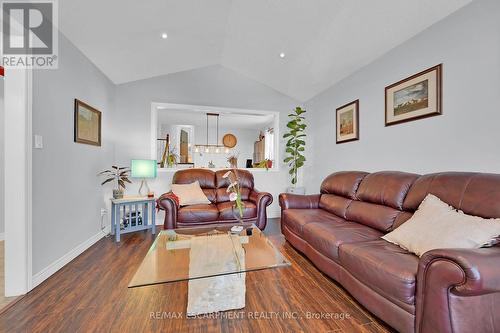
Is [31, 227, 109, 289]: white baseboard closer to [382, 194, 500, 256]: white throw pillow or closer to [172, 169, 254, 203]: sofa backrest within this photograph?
[172, 169, 254, 203]: sofa backrest

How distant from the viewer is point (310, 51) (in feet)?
10.6

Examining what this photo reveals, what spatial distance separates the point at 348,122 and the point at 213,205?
8.41ft

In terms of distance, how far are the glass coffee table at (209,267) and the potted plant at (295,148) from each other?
2500 millimetres

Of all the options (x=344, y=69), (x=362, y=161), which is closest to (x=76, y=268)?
(x=362, y=161)

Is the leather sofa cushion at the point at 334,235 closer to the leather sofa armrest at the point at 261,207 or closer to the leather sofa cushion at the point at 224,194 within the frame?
the leather sofa armrest at the point at 261,207

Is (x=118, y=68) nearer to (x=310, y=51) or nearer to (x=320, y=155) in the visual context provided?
(x=310, y=51)

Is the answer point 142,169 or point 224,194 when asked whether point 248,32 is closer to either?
point 224,194

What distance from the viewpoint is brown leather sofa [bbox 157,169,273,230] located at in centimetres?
299

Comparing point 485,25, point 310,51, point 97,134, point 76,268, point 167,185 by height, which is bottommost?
point 76,268

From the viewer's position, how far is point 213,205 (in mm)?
3393

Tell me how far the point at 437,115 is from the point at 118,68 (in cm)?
414

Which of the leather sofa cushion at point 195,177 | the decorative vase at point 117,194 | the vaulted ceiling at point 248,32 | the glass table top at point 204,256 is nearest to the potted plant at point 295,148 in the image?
the vaulted ceiling at point 248,32

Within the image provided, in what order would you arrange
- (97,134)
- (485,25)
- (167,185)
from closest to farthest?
(485,25) → (97,134) → (167,185)

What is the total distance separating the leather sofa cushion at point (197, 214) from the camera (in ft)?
9.88
